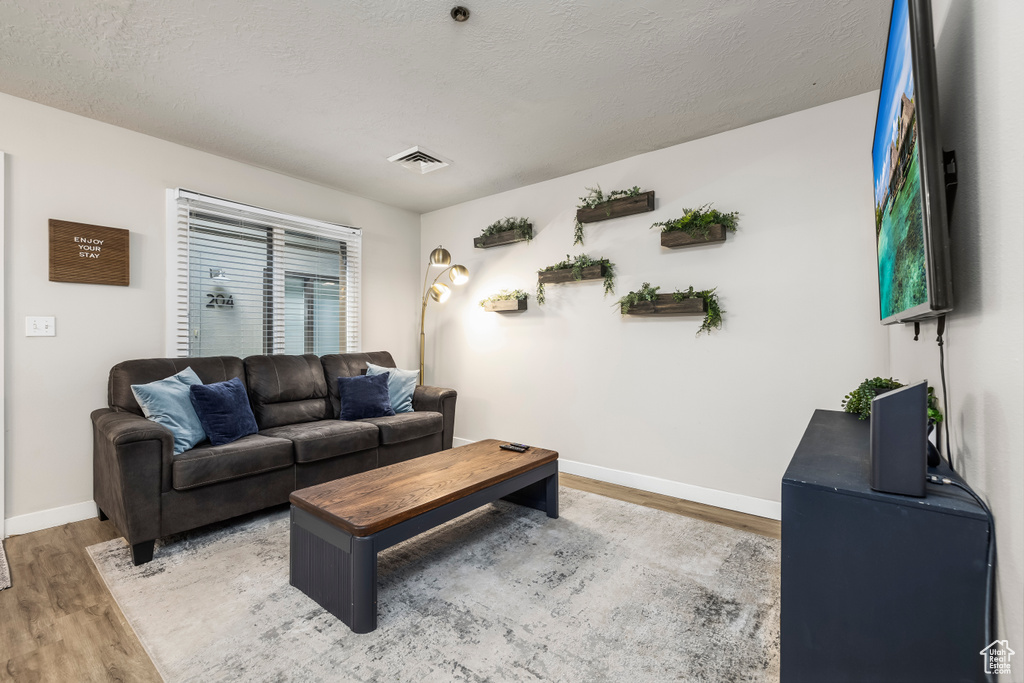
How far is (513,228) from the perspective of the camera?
4.11m

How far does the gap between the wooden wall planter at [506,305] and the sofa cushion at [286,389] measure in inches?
61.2

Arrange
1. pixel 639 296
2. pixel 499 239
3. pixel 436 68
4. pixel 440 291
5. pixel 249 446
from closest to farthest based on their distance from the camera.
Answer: pixel 436 68, pixel 249 446, pixel 639 296, pixel 499 239, pixel 440 291

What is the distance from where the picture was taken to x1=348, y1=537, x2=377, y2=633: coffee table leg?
169 cm

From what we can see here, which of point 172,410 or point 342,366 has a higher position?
point 342,366

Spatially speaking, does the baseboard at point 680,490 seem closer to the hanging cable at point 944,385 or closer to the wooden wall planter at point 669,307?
the wooden wall planter at point 669,307

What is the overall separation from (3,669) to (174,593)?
51 cm

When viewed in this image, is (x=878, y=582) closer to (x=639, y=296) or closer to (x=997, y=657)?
(x=997, y=657)

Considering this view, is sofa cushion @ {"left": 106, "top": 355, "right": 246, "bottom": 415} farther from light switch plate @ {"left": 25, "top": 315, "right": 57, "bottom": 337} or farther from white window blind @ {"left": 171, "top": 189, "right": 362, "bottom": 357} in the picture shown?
light switch plate @ {"left": 25, "top": 315, "right": 57, "bottom": 337}

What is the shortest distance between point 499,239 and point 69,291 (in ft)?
9.87

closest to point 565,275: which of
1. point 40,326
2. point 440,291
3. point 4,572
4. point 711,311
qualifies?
point 711,311

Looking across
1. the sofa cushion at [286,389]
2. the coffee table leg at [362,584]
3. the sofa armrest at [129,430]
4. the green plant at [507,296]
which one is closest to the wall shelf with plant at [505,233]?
the green plant at [507,296]

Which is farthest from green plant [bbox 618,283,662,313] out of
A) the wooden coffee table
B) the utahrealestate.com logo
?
the utahrealestate.com logo

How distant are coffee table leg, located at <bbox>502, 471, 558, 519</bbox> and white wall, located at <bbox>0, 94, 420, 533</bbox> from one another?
267 cm

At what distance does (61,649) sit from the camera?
160 cm
